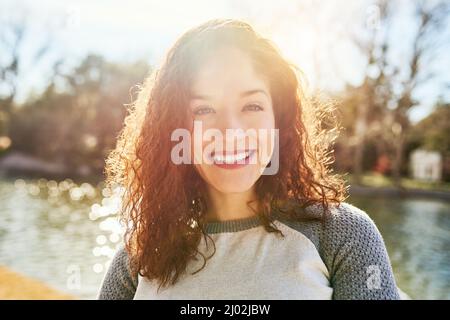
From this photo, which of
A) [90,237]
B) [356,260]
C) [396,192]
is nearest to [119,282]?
[356,260]

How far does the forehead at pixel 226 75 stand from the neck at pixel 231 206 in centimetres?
21

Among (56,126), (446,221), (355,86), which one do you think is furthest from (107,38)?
(446,221)

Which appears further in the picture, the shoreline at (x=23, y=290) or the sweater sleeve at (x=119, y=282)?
the shoreline at (x=23, y=290)

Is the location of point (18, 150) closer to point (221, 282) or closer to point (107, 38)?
point (107, 38)

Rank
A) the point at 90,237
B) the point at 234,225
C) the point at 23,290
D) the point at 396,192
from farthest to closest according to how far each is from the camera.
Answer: the point at 396,192
the point at 90,237
the point at 23,290
the point at 234,225

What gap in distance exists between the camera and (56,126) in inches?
551

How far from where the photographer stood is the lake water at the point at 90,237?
4.37 meters

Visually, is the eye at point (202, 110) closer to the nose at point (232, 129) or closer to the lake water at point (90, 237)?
the nose at point (232, 129)

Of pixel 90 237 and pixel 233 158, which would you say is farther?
pixel 90 237

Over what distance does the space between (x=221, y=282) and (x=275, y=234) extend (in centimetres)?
13

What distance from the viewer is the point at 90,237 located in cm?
585

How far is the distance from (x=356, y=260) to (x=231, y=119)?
0.33m

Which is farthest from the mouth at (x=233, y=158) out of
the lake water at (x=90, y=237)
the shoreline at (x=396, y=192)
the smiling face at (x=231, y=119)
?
the shoreline at (x=396, y=192)

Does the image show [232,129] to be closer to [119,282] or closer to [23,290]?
[119,282]
